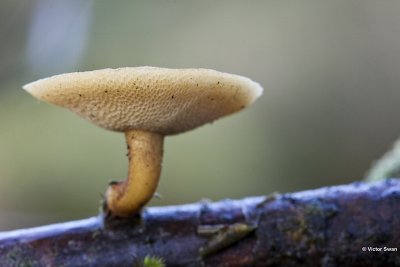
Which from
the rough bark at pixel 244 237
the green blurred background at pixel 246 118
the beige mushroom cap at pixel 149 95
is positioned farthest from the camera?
the green blurred background at pixel 246 118

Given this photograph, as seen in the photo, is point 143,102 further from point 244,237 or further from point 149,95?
point 244,237

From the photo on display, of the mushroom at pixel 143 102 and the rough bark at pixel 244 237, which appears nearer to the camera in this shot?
the mushroom at pixel 143 102

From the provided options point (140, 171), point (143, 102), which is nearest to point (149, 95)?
point (143, 102)

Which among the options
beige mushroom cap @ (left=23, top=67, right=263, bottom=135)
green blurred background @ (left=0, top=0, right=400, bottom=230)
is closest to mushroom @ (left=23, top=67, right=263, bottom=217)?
beige mushroom cap @ (left=23, top=67, right=263, bottom=135)

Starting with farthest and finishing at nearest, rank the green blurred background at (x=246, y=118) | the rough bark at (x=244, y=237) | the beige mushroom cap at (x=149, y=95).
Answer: the green blurred background at (x=246, y=118), the rough bark at (x=244, y=237), the beige mushroom cap at (x=149, y=95)

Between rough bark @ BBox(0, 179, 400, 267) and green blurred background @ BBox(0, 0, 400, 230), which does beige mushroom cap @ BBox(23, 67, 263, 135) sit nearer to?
rough bark @ BBox(0, 179, 400, 267)

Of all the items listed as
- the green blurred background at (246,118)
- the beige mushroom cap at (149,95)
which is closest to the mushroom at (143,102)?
the beige mushroom cap at (149,95)

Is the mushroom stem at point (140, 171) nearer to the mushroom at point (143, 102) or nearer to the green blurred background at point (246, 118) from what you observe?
the mushroom at point (143, 102)
